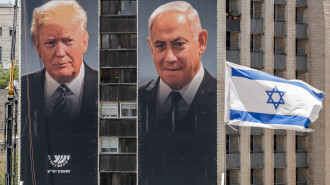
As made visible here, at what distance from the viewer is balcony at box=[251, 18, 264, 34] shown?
6158cm

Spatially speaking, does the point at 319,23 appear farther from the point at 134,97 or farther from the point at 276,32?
the point at 134,97

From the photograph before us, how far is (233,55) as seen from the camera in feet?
198

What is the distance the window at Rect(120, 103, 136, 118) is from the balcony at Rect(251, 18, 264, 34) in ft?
36.3

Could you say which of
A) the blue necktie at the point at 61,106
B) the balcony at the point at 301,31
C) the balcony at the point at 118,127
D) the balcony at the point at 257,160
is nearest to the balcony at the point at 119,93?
the balcony at the point at 118,127

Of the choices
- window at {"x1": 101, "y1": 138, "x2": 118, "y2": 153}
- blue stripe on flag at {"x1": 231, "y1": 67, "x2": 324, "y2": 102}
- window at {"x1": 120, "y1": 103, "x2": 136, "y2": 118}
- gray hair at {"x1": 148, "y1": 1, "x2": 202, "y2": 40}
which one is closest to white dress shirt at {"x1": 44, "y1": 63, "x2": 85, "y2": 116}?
window at {"x1": 101, "y1": 138, "x2": 118, "y2": 153}

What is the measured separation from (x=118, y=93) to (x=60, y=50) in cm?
534

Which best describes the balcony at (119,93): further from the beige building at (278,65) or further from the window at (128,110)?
the beige building at (278,65)

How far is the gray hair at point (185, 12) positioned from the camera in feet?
193

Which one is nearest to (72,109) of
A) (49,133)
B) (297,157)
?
(49,133)

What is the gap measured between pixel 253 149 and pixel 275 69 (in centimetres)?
658

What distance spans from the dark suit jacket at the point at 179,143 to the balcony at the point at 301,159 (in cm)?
859

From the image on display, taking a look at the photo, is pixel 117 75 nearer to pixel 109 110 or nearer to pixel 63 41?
pixel 109 110

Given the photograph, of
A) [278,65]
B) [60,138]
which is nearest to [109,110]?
[60,138]

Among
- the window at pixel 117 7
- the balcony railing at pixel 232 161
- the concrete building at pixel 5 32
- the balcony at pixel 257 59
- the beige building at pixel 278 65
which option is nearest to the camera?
the window at pixel 117 7
